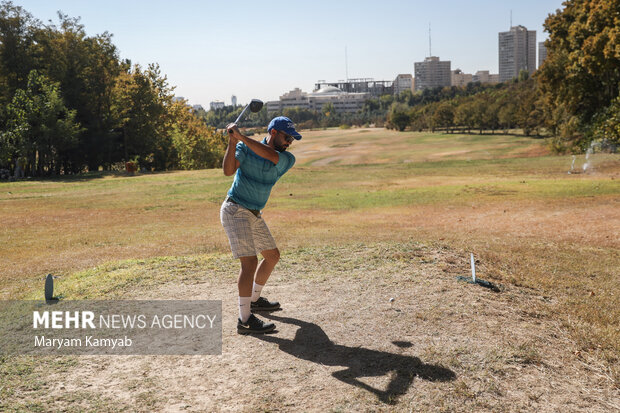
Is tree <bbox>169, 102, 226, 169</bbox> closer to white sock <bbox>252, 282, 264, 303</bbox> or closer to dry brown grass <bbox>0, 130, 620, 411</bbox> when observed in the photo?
dry brown grass <bbox>0, 130, 620, 411</bbox>

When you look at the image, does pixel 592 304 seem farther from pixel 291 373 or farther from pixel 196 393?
pixel 196 393

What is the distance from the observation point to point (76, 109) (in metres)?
52.1

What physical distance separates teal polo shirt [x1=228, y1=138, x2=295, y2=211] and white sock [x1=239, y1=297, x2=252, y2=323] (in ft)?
3.64

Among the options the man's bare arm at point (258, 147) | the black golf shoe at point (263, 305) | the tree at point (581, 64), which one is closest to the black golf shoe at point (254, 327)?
the black golf shoe at point (263, 305)

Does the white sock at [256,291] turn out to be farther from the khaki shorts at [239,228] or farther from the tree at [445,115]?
the tree at [445,115]

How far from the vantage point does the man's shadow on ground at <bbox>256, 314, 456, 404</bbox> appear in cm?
498

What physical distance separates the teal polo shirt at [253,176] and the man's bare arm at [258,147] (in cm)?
14

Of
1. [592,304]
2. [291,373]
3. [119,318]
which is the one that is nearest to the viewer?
[291,373]

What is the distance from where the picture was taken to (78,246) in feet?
47.3

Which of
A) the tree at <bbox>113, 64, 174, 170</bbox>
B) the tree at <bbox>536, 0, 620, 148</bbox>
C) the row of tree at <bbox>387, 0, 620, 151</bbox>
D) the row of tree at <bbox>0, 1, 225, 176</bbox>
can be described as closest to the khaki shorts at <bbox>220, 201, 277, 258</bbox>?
the row of tree at <bbox>387, 0, 620, 151</bbox>

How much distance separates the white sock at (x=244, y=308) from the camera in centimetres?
615

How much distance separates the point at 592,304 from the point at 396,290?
129 inches

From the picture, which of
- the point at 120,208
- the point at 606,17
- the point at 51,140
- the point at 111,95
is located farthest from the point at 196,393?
the point at 111,95

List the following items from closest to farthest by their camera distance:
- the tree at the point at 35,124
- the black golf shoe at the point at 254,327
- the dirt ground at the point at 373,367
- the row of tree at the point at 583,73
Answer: the dirt ground at the point at 373,367, the black golf shoe at the point at 254,327, the row of tree at the point at 583,73, the tree at the point at 35,124
